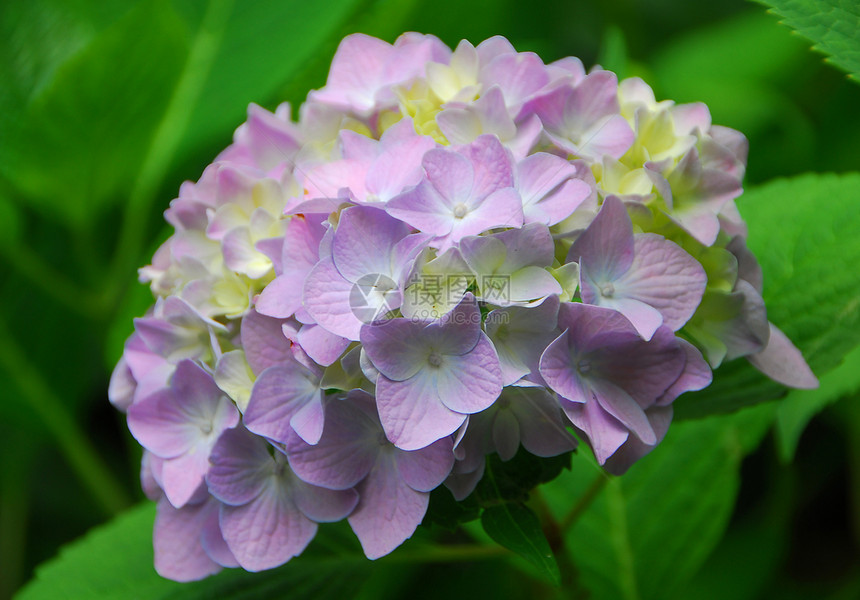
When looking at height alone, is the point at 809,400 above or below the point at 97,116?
below

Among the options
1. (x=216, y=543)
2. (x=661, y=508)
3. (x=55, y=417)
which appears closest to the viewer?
(x=216, y=543)

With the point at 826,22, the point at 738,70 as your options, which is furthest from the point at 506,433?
the point at 738,70

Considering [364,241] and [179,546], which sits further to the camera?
[179,546]

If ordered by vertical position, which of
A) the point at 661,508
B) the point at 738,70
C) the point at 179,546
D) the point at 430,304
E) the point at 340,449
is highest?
the point at 430,304

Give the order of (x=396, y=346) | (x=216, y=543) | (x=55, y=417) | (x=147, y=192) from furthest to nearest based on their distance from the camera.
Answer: (x=55, y=417) < (x=147, y=192) < (x=216, y=543) < (x=396, y=346)

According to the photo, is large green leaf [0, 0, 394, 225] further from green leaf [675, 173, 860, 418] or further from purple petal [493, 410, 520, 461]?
purple petal [493, 410, 520, 461]

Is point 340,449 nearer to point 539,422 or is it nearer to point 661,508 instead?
point 539,422

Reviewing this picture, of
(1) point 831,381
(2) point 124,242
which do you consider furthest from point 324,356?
(2) point 124,242

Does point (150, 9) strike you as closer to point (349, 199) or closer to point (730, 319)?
point (349, 199)
